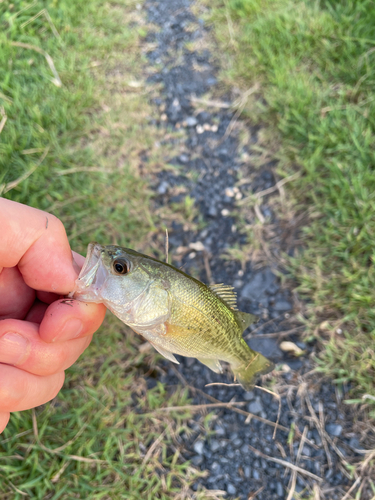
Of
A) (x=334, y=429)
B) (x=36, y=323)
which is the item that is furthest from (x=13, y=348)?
(x=334, y=429)

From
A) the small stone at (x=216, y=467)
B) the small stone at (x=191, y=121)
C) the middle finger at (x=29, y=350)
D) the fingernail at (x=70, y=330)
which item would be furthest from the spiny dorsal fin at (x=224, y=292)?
the small stone at (x=191, y=121)

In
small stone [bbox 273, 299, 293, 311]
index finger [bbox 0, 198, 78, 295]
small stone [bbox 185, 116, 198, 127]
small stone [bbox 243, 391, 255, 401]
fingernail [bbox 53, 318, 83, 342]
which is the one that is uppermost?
index finger [bbox 0, 198, 78, 295]

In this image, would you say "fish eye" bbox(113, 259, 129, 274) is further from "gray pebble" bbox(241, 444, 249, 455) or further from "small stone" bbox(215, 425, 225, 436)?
"gray pebble" bbox(241, 444, 249, 455)

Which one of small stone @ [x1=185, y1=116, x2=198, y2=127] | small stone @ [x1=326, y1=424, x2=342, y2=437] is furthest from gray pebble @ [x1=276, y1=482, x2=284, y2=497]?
small stone @ [x1=185, y1=116, x2=198, y2=127]

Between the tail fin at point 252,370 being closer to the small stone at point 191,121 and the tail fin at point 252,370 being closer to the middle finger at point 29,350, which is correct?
the middle finger at point 29,350

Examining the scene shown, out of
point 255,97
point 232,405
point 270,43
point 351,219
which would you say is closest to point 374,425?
point 232,405

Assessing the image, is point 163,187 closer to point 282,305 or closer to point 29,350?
point 282,305

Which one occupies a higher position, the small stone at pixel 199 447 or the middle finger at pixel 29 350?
the middle finger at pixel 29 350
